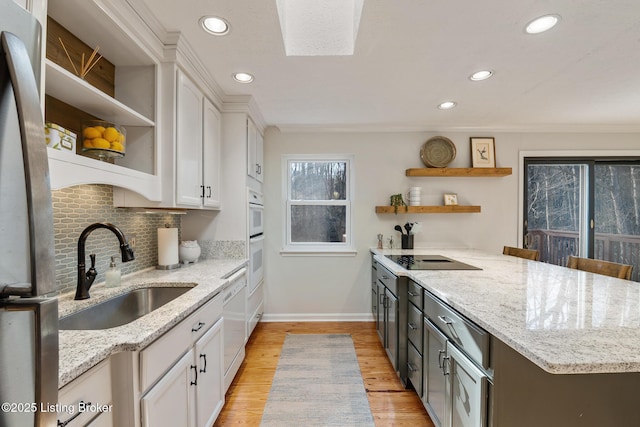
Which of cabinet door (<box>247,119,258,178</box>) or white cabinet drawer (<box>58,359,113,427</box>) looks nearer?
white cabinet drawer (<box>58,359,113,427</box>)

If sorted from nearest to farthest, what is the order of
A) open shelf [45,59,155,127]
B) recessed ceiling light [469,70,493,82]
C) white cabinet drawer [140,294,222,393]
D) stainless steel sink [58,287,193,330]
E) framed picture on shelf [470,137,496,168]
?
white cabinet drawer [140,294,222,393] → open shelf [45,59,155,127] → stainless steel sink [58,287,193,330] → recessed ceiling light [469,70,493,82] → framed picture on shelf [470,137,496,168]

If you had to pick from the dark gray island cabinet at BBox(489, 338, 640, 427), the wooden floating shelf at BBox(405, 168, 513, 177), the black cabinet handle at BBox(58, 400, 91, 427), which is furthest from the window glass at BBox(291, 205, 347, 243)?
the black cabinet handle at BBox(58, 400, 91, 427)

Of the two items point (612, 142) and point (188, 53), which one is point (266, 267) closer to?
point (188, 53)

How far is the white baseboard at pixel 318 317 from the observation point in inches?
132

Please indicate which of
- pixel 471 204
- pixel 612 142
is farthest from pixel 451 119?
pixel 612 142

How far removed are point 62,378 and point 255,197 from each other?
7.48ft

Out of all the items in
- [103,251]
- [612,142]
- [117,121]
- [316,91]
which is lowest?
[103,251]

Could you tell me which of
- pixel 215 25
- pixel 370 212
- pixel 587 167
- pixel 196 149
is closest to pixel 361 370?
pixel 370 212

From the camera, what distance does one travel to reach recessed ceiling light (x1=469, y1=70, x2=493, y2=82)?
6.69 feet

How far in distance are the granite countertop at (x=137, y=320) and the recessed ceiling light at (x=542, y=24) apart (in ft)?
7.66

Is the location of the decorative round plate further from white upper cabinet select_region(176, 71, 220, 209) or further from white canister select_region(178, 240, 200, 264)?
white canister select_region(178, 240, 200, 264)

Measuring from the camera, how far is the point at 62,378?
2.28ft

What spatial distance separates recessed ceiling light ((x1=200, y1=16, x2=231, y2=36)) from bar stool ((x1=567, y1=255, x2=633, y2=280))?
290 centimetres

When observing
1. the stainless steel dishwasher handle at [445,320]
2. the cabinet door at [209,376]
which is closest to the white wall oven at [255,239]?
the cabinet door at [209,376]
